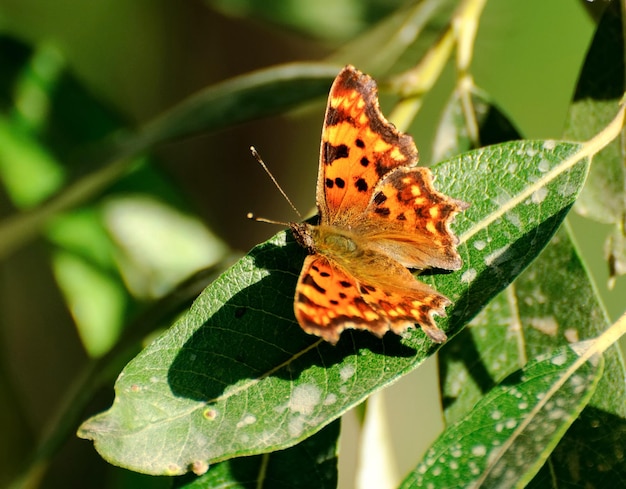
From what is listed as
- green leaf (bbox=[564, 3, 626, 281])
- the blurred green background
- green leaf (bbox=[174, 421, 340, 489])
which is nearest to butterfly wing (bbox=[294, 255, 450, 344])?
green leaf (bbox=[174, 421, 340, 489])

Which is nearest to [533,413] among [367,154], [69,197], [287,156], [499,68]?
[367,154]

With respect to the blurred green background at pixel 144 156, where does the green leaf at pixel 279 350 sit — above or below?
below

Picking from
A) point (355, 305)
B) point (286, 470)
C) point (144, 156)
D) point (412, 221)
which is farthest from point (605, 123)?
point (144, 156)

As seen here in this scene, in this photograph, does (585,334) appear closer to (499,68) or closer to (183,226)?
(183,226)

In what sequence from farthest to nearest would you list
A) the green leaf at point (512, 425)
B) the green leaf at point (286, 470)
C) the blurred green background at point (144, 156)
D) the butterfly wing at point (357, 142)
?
the blurred green background at point (144, 156)
the butterfly wing at point (357, 142)
the green leaf at point (286, 470)
the green leaf at point (512, 425)

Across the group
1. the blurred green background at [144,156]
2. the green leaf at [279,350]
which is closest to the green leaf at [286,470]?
the green leaf at [279,350]

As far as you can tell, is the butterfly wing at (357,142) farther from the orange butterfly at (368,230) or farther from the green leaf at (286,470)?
the green leaf at (286,470)

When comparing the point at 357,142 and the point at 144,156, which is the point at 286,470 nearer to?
the point at 357,142
